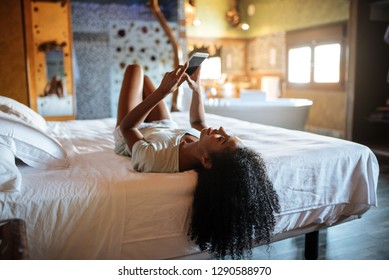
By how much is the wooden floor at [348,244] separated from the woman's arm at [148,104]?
2.88 ft

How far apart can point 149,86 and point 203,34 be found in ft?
19.0

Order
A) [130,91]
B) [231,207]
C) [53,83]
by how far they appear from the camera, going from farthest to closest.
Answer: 1. [53,83]
2. [130,91]
3. [231,207]

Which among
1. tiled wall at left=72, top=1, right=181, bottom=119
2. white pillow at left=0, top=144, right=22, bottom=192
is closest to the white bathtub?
tiled wall at left=72, top=1, right=181, bottom=119

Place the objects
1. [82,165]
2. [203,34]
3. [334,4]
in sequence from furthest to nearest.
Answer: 1. [203,34]
2. [334,4]
3. [82,165]

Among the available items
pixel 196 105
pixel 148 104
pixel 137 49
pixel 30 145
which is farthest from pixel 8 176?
pixel 137 49

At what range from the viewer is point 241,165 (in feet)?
4.63

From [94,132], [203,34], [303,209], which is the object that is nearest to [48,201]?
[303,209]

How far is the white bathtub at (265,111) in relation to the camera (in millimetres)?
4551

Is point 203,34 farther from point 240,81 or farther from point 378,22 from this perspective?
point 378,22

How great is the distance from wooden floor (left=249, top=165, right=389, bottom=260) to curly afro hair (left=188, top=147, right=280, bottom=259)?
466 millimetres

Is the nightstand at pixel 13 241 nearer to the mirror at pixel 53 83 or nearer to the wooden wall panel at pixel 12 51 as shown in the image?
the wooden wall panel at pixel 12 51

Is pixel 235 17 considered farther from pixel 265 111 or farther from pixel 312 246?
pixel 312 246

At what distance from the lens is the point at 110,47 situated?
4.60 meters

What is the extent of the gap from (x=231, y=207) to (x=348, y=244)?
1.03 meters
